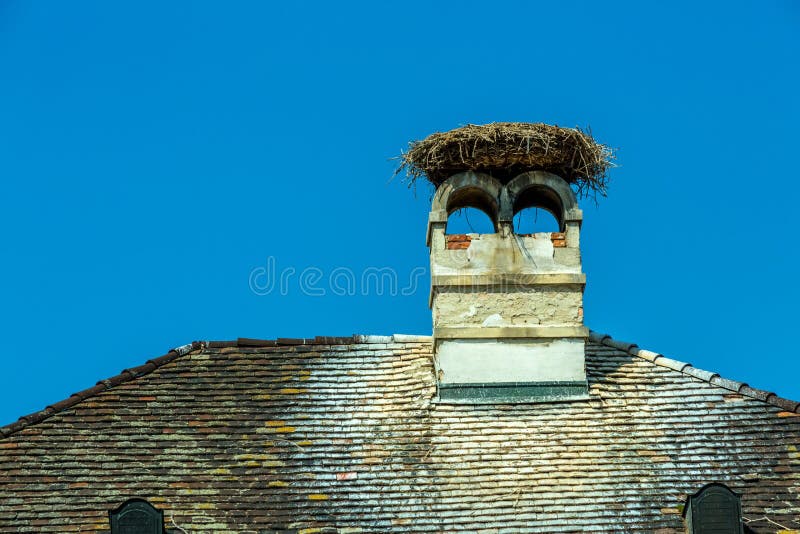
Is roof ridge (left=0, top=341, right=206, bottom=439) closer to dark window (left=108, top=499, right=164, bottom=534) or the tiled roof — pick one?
the tiled roof

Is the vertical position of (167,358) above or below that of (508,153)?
below

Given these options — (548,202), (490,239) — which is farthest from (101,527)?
(548,202)

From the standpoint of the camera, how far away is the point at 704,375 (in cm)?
1391

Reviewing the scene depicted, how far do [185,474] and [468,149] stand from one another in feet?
15.0

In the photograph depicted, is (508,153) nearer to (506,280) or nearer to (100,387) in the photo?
(506,280)

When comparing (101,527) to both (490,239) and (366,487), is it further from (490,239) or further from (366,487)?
(490,239)

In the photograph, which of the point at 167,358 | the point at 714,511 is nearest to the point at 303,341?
the point at 167,358

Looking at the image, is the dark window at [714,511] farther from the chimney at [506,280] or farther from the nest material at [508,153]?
the nest material at [508,153]

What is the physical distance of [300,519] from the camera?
12.1 metres

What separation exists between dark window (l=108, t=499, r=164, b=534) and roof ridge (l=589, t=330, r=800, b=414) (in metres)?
5.62

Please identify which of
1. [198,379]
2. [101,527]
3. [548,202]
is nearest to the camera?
[101,527]

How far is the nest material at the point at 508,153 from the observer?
14297mm

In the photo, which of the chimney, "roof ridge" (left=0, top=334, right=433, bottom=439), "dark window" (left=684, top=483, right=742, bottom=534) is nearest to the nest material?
the chimney

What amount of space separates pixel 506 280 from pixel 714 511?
141 inches
